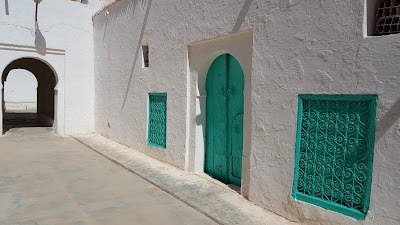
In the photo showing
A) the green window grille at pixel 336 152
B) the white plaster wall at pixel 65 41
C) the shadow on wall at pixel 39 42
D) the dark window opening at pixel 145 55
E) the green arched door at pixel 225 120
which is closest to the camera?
the green window grille at pixel 336 152

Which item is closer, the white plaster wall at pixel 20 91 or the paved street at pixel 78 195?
the paved street at pixel 78 195

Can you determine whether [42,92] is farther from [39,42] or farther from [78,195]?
[78,195]

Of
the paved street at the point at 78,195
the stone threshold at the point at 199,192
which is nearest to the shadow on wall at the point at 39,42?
the paved street at the point at 78,195

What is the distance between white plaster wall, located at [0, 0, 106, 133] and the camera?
9.52 m

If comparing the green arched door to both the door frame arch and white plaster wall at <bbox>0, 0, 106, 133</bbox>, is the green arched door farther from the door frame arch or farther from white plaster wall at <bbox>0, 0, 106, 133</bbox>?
the door frame arch

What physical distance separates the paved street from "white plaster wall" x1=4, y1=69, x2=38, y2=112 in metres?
16.1

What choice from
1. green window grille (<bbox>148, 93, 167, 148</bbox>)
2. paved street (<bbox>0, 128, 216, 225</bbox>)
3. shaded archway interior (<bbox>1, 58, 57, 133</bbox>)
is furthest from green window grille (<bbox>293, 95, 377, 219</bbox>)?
shaded archway interior (<bbox>1, 58, 57, 133</bbox>)

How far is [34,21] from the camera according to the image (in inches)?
384

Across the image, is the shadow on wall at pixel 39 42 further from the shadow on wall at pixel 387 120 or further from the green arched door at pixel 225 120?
the shadow on wall at pixel 387 120

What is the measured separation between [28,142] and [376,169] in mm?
8774

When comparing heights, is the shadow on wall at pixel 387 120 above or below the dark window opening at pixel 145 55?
below

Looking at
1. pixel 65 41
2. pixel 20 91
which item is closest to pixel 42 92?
pixel 65 41

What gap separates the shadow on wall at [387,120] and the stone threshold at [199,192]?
1.41 metres

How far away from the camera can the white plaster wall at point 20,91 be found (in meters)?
21.7
